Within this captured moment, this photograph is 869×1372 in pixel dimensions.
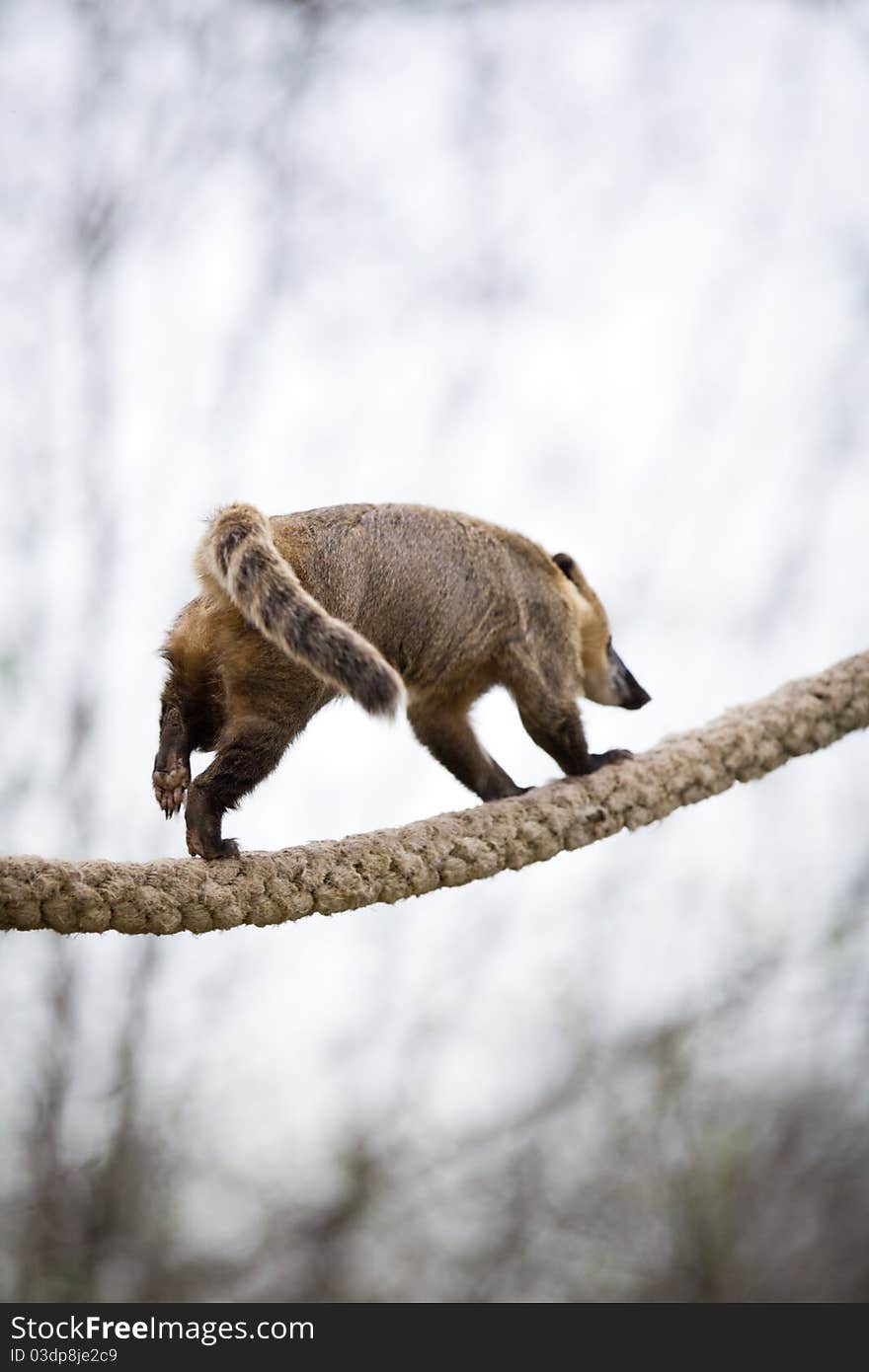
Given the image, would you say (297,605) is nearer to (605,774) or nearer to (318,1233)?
(605,774)

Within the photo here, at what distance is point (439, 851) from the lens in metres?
3.91

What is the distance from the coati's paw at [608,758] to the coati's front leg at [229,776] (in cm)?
132

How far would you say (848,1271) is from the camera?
5.98 m

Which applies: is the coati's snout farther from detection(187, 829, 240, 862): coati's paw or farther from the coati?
detection(187, 829, 240, 862): coati's paw

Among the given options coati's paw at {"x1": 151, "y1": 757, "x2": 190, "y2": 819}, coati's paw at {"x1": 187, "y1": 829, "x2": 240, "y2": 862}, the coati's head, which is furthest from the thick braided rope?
the coati's head

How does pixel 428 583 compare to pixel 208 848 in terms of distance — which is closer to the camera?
pixel 208 848

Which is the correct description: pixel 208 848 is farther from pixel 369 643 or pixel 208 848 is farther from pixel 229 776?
pixel 369 643

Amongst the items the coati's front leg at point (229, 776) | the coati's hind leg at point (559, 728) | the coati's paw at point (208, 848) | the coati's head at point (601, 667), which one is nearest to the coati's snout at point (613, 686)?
the coati's head at point (601, 667)

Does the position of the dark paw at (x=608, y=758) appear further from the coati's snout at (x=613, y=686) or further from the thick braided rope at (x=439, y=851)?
the coati's snout at (x=613, y=686)

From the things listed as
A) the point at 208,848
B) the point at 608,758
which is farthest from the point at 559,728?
the point at 208,848

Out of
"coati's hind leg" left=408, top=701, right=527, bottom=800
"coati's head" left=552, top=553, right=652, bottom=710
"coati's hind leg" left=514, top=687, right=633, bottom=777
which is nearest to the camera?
"coati's hind leg" left=514, top=687, right=633, bottom=777

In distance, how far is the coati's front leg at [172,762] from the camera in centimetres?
380

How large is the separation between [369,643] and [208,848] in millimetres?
851

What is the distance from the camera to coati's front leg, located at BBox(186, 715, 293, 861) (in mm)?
3512
